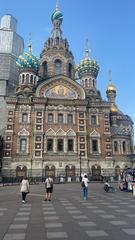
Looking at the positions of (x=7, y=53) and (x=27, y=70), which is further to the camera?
(x=7, y=53)

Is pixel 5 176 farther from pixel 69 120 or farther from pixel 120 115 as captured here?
pixel 120 115

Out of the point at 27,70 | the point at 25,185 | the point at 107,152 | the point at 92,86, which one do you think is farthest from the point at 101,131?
the point at 25,185

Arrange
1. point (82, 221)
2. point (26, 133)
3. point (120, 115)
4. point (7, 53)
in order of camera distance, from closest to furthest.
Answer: point (82, 221) → point (26, 133) → point (120, 115) → point (7, 53)

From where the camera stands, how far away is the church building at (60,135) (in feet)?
130

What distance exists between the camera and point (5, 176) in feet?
125

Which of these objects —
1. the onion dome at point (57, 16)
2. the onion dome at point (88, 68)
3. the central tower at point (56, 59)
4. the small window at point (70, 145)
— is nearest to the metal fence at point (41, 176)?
the small window at point (70, 145)

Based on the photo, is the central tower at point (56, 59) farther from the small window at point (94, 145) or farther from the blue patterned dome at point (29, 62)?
the small window at point (94, 145)

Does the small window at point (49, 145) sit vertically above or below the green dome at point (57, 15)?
below

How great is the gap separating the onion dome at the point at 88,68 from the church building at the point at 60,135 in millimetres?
7740

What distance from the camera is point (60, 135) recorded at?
4109 cm

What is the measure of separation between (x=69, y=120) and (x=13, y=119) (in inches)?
389

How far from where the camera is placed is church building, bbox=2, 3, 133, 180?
3953 cm

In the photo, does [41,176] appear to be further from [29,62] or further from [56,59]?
[56,59]

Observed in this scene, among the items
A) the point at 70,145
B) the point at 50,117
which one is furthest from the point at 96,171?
the point at 50,117
